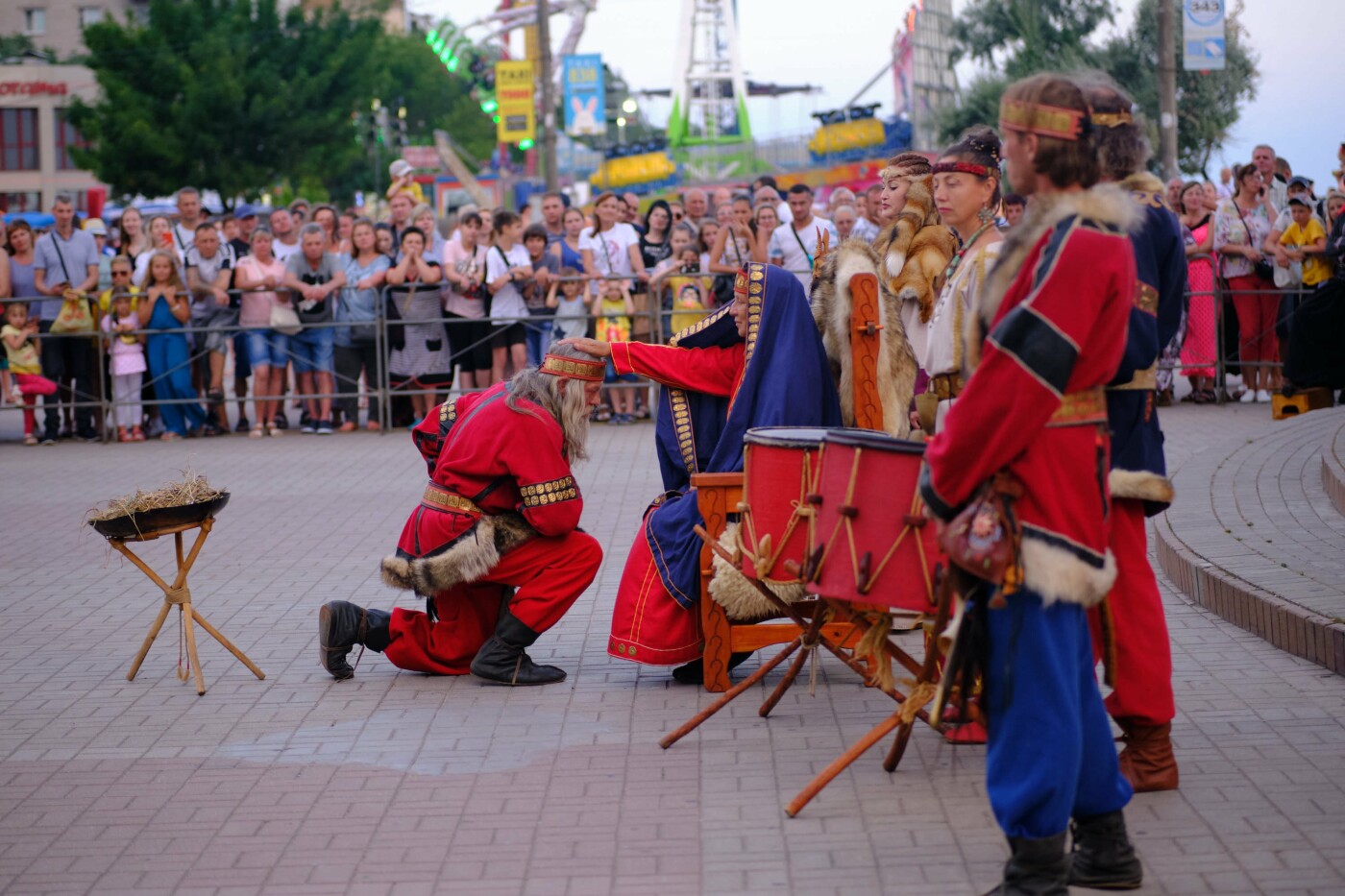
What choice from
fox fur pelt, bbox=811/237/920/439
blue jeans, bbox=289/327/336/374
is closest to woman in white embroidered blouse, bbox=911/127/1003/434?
fox fur pelt, bbox=811/237/920/439

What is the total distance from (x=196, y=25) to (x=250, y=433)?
29501 mm

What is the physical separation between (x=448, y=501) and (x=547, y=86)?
81.4 ft

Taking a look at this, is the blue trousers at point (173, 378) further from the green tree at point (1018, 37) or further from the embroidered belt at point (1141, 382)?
the green tree at point (1018, 37)

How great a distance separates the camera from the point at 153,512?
6320mm

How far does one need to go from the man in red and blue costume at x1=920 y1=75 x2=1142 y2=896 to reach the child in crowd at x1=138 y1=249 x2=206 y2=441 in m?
12.6

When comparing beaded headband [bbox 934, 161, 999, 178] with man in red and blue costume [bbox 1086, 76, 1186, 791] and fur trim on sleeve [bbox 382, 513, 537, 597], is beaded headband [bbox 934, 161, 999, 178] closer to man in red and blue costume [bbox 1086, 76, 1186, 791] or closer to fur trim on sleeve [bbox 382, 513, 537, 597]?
man in red and blue costume [bbox 1086, 76, 1186, 791]

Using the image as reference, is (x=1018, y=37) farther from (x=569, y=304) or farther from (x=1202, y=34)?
(x=569, y=304)

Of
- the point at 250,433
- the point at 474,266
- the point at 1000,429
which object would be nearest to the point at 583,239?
the point at 474,266

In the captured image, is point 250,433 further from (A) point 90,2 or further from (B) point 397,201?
(A) point 90,2

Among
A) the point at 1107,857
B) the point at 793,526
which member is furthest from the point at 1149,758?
the point at 793,526

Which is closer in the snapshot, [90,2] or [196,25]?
[196,25]

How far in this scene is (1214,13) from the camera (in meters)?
21.0

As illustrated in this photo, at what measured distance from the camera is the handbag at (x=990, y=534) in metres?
3.78

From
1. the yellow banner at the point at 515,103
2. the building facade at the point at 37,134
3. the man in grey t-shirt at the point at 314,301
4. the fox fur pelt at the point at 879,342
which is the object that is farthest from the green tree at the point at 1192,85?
the building facade at the point at 37,134
